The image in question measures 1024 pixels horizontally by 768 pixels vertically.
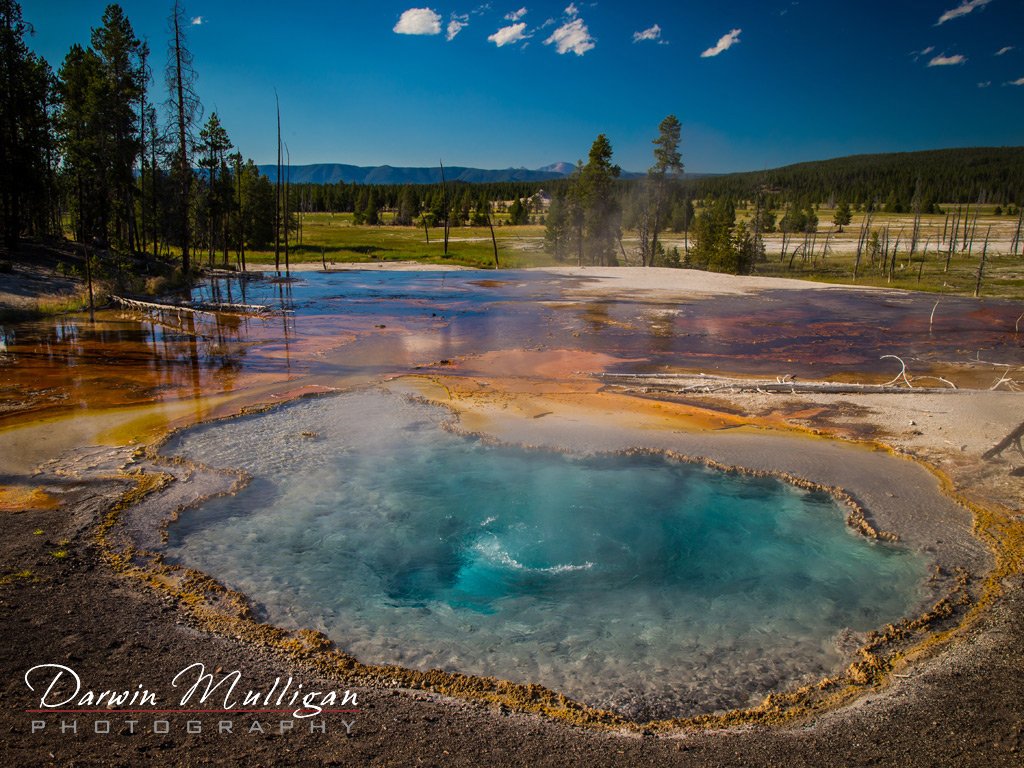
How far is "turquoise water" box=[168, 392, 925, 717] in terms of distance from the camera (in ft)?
16.1

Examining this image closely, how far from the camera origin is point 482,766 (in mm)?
3598

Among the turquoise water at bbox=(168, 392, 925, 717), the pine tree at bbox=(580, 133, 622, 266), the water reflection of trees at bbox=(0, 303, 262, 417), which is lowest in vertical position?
the turquoise water at bbox=(168, 392, 925, 717)

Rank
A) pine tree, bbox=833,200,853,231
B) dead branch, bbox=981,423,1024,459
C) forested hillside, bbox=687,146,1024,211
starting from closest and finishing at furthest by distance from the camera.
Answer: dead branch, bbox=981,423,1024,459 → pine tree, bbox=833,200,853,231 → forested hillside, bbox=687,146,1024,211

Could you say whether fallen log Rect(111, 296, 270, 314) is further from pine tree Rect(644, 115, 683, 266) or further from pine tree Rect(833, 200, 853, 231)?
pine tree Rect(833, 200, 853, 231)

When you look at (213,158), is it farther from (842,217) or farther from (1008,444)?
(842,217)

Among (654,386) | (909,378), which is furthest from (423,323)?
(909,378)

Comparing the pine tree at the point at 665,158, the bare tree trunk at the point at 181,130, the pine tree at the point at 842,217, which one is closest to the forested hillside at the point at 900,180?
the pine tree at the point at 842,217

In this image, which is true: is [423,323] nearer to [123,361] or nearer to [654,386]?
[123,361]

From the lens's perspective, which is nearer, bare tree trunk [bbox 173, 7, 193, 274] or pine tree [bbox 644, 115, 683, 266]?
bare tree trunk [bbox 173, 7, 193, 274]

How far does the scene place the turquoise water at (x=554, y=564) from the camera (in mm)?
4910

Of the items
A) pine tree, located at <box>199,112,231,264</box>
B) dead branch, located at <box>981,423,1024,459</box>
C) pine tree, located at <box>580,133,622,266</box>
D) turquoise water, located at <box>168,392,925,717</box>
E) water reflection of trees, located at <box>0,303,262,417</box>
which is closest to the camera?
turquoise water, located at <box>168,392,925,717</box>

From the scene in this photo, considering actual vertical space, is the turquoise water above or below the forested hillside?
below

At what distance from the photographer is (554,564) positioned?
21.0ft

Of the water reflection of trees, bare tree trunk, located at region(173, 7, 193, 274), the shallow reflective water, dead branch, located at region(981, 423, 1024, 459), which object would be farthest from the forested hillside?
dead branch, located at region(981, 423, 1024, 459)
